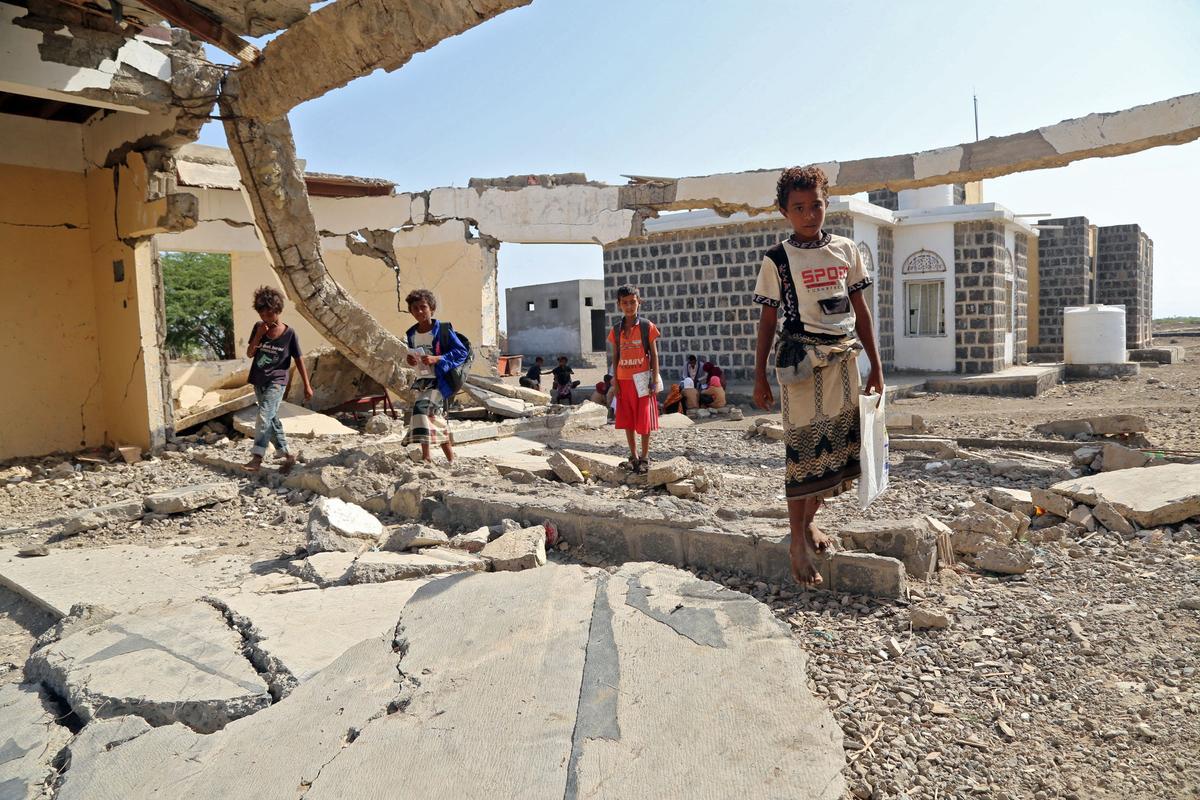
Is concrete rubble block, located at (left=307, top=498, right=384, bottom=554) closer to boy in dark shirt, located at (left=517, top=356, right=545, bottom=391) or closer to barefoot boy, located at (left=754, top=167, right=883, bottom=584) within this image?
barefoot boy, located at (left=754, top=167, right=883, bottom=584)

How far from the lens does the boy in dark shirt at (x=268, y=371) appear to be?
6.44 meters

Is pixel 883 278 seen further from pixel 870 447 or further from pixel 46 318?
pixel 46 318

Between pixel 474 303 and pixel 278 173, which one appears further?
pixel 474 303

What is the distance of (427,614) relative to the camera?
301 centimetres

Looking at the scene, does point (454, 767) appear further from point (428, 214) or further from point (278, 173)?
point (428, 214)

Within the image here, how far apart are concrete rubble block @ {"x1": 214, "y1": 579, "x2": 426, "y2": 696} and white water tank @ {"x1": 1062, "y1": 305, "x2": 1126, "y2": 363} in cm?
1577

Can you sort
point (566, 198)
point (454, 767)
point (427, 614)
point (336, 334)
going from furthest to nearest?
point (566, 198) → point (336, 334) → point (427, 614) → point (454, 767)

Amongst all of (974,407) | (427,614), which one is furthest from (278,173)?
(974,407)

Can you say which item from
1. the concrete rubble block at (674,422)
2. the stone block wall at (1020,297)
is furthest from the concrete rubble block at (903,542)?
the stone block wall at (1020,297)

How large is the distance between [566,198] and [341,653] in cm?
1205

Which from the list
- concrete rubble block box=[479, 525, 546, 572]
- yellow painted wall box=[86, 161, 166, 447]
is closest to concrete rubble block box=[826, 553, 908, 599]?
concrete rubble block box=[479, 525, 546, 572]

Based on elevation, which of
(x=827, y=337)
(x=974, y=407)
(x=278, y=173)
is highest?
(x=278, y=173)

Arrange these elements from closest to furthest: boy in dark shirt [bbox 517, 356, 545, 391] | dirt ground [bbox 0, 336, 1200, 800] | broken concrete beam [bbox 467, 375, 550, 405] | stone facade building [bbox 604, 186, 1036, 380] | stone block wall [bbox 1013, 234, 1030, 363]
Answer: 1. dirt ground [bbox 0, 336, 1200, 800]
2. broken concrete beam [bbox 467, 375, 550, 405]
3. stone facade building [bbox 604, 186, 1036, 380]
4. boy in dark shirt [bbox 517, 356, 545, 391]
5. stone block wall [bbox 1013, 234, 1030, 363]

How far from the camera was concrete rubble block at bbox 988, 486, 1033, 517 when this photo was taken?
4.38 meters
